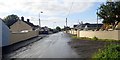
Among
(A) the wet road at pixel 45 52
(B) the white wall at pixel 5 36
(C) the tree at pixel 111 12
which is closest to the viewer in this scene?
(A) the wet road at pixel 45 52

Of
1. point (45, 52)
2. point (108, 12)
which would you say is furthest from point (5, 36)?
point (108, 12)

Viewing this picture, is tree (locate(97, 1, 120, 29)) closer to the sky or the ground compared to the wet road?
closer to the sky

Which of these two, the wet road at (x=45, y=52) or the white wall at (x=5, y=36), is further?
the white wall at (x=5, y=36)

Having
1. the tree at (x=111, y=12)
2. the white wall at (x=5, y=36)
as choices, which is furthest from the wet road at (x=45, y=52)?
the tree at (x=111, y=12)

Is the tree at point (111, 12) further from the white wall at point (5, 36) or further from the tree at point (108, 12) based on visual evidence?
the white wall at point (5, 36)

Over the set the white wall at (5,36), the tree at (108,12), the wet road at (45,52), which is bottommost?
the wet road at (45,52)

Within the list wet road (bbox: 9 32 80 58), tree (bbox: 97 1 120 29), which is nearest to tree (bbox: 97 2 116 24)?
tree (bbox: 97 1 120 29)

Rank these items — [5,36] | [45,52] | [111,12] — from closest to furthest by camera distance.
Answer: [45,52], [5,36], [111,12]

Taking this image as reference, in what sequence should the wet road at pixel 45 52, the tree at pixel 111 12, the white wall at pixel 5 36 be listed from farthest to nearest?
the tree at pixel 111 12 < the white wall at pixel 5 36 < the wet road at pixel 45 52

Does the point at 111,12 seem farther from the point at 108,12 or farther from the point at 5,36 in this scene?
the point at 5,36

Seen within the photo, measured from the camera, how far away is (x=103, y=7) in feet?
166

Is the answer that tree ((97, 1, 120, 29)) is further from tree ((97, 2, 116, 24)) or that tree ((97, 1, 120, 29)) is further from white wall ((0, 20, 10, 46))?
white wall ((0, 20, 10, 46))

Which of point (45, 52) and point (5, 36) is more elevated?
point (5, 36)

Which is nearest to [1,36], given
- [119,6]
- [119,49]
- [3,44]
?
[3,44]
